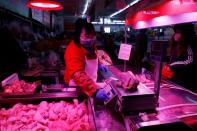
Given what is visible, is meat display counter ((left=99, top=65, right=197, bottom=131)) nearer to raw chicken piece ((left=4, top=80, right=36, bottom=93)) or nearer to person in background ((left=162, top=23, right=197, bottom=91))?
person in background ((left=162, top=23, right=197, bottom=91))

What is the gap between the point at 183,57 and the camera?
3738mm

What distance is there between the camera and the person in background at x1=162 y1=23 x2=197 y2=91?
3.56 m

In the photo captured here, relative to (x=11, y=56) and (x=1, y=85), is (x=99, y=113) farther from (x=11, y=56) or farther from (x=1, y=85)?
(x=11, y=56)

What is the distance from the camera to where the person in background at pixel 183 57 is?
140 inches

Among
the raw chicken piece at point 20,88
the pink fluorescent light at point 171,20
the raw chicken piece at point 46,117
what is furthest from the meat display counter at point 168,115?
the pink fluorescent light at point 171,20

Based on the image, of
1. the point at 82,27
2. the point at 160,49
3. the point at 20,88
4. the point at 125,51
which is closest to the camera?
the point at 160,49

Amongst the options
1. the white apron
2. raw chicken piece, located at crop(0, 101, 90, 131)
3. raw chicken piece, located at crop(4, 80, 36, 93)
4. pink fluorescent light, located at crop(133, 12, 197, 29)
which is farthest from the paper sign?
pink fluorescent light, located at crop(133, 12, 197, 29)

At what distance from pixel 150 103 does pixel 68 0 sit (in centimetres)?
1076

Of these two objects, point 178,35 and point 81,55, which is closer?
point 81,55

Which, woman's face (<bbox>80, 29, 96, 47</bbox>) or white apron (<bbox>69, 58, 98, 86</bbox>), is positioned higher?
woman's face (<bbox>80, 29, 96, 47</bbox>)

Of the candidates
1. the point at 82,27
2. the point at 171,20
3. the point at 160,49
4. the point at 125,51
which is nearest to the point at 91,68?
the point at 82,27

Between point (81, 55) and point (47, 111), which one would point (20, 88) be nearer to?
point (47, 111)

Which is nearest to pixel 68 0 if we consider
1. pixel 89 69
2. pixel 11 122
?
pixel 89 69

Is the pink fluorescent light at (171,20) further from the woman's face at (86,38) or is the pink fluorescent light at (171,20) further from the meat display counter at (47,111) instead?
the meat display counter at (47,111)
